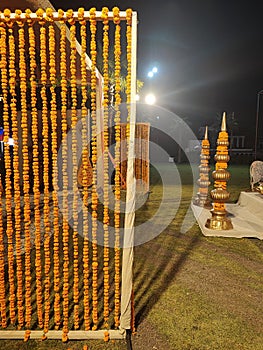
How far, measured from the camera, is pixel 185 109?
26.7 meters

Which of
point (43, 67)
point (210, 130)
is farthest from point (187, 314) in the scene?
point (210, 130)

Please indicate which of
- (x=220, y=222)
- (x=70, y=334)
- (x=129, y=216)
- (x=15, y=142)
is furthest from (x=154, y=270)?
(x=15, y=142)

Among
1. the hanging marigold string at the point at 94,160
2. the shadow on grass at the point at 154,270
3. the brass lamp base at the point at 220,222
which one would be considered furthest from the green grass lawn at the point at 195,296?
the hanging marigold string at the point at 94,160

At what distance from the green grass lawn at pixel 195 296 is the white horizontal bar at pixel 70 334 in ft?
0.15

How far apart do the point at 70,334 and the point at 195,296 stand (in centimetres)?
145

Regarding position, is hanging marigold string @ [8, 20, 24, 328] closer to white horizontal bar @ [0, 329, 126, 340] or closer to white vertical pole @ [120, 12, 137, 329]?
white horizontal bar @ [0, 329, 126, 340]

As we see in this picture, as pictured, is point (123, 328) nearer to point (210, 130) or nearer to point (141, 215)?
point (141, 215)

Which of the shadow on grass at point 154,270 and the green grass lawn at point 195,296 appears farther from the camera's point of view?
the shadow on grass at point 154,270

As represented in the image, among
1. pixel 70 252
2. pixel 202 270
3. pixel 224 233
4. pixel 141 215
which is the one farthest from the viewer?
pixel 141 215

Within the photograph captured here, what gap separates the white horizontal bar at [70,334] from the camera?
99.3 inches

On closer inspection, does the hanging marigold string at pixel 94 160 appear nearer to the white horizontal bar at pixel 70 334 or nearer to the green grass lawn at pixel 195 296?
the white horizontal bar at pixel 70 334

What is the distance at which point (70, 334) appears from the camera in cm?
255

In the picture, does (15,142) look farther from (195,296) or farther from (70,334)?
(195,296)

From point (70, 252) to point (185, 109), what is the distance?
24.0 meters
